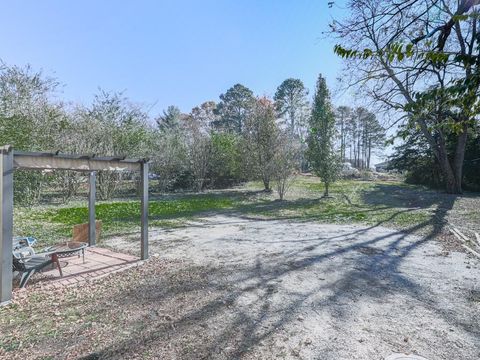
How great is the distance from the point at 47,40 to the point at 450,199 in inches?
687

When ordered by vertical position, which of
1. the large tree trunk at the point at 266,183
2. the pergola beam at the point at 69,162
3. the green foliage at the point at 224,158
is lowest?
the large tree trunk at the point at 266,183

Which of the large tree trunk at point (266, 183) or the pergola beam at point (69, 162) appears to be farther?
the large tree trunk at point (266, 183)

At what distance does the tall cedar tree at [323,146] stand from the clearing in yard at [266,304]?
25.6ft

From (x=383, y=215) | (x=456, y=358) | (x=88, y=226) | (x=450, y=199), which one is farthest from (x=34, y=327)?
(x=450, y=199)

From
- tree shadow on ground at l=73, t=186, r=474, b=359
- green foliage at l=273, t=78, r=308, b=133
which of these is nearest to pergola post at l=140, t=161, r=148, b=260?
tree shadow on ground at l=73, t=186, r=474, b=359

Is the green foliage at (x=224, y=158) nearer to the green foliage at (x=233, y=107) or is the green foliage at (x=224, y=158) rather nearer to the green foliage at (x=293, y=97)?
the green foliage at (x=293, y=97)

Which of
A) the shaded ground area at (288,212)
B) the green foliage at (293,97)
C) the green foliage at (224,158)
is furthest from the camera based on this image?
the green foliage at (293,97)

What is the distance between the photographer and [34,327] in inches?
133

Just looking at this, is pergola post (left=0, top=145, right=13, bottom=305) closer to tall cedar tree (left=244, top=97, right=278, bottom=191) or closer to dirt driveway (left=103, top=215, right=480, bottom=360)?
dirt driveway (left=103, top=215, right=480, bottom=360)

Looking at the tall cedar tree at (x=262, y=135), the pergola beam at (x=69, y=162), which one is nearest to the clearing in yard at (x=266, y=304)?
the pergola beam at (x=69, y=162)

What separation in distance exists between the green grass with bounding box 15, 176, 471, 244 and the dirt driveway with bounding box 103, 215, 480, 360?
2.50 meters

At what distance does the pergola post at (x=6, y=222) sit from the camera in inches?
151

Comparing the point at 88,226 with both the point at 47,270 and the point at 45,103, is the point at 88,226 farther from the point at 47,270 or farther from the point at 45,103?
the point at 45,103

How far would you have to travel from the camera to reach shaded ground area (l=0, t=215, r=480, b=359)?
299 cm
